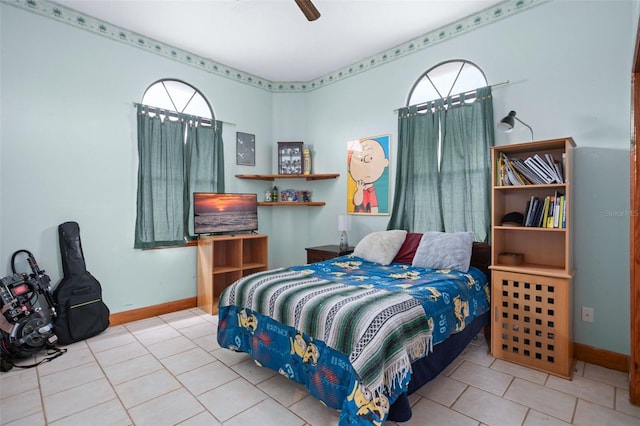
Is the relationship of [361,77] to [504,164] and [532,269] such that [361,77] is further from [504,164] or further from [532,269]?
[532,269]

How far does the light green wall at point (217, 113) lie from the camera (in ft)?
8.05

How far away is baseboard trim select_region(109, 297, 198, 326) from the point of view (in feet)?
10.9

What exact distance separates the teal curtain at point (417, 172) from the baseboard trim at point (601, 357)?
146 cm

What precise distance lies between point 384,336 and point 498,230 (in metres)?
1.70

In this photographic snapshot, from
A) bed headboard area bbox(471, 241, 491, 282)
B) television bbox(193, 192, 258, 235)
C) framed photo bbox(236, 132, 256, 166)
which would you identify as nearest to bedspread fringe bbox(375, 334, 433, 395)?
bed headboard area bbox(471, 241, 491, 282)

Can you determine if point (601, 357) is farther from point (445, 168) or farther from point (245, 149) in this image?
point (245, 149)

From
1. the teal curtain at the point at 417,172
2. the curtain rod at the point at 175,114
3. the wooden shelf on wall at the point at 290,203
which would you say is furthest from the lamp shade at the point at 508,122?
the curtain rod at the point at 175,114

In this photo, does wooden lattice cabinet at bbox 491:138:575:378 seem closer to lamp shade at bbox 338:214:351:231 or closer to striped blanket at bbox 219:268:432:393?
striped blanket at bbox 219:268:432:393

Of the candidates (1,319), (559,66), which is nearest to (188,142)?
(1,319)

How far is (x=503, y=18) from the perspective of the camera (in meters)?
2.97

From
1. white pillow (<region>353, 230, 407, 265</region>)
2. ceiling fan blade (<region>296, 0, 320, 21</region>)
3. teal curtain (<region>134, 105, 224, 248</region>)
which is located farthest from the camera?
teal curtain (<region>134, 105, 224, 248</region>)

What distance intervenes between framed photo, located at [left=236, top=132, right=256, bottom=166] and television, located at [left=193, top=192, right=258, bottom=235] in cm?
60

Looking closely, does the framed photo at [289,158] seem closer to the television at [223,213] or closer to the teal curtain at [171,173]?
the television at [223,213]

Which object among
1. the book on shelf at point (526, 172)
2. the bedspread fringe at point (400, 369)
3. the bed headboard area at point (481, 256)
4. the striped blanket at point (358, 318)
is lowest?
the bedspread fringe at point (400, 369)
